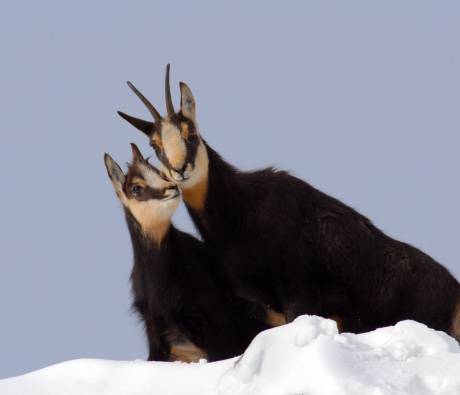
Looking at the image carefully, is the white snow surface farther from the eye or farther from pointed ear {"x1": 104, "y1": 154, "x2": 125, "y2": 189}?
pointed ear {"x1": 104, "y1": 154, "x2": 125, "y2": 189}

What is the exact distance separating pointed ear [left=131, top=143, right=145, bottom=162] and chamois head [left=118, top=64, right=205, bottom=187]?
196 mm

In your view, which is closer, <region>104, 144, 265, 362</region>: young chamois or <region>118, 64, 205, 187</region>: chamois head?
<region>118, 64, 205, 187</region>: chamois head

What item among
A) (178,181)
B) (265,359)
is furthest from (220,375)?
(178,181)

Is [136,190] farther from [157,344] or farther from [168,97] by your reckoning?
[157,344]

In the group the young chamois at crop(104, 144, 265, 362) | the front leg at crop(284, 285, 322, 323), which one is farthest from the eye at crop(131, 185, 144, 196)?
the front leg at crop(284, 285, 322, 323)

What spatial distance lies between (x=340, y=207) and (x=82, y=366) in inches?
138

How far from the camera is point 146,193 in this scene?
1030 cm

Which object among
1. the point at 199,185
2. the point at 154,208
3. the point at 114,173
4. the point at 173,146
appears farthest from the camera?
the point at 114,173

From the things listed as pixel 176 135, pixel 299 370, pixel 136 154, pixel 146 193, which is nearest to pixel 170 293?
pixel 146 193

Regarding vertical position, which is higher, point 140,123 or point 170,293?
point 140,123

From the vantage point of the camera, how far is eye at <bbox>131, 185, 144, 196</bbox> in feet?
34.0

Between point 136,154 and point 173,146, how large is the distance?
2.00 ft

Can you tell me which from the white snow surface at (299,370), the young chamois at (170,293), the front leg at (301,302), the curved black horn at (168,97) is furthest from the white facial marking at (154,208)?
the white snow surface at (299,370)

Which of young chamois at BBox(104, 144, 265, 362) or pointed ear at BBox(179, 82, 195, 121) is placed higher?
pointed ear at BBox(179, 82, 195, 121)
